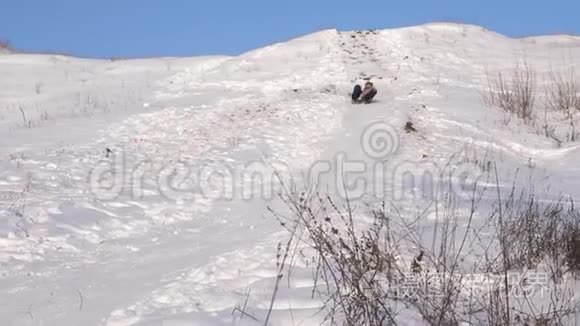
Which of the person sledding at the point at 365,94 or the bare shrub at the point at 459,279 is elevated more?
the person sledding at the point at 365,94

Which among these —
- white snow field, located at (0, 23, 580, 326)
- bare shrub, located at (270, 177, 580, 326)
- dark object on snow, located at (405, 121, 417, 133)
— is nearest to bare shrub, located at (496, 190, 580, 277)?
bare shrub, located at (270, 177, 580, 326)

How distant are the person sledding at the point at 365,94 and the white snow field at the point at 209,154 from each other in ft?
0.99

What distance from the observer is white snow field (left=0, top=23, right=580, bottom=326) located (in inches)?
154

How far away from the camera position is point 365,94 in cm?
1362

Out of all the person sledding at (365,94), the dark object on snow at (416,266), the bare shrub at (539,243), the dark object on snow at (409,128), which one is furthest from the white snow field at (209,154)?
the bare shrub at (539,243)

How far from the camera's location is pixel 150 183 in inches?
296

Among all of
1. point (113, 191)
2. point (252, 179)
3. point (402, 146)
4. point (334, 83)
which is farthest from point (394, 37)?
point (113, 191)

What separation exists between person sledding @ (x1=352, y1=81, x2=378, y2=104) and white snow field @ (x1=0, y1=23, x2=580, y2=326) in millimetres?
301

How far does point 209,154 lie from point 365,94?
564 centimetres

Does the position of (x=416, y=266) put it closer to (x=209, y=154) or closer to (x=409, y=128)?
(x=209, y=154)

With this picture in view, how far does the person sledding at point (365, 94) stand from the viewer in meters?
13.6

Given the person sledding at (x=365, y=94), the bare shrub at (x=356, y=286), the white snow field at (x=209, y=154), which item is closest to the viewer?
the bare shrub at (x=356, y=286)

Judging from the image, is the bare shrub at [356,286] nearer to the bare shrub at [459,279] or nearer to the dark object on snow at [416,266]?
the bare shrub at [459,279]

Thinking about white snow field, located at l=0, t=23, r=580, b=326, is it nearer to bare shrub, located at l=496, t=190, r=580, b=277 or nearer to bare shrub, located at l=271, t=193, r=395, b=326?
bare shrub, located at l=271, t=193, r=395, b=326
